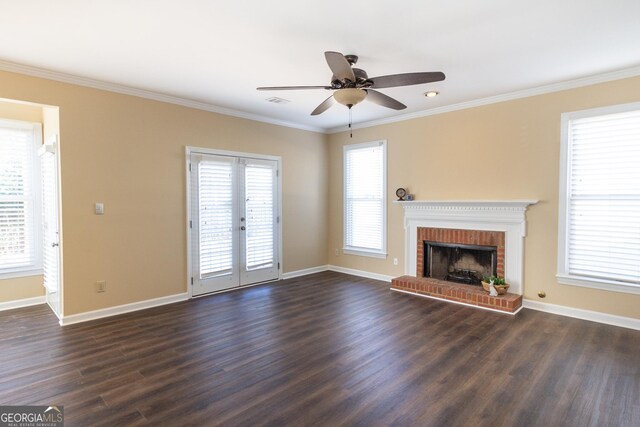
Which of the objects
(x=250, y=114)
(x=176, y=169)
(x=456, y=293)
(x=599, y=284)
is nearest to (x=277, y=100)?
(x=250, y=114)

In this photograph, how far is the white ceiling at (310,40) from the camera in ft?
8.20

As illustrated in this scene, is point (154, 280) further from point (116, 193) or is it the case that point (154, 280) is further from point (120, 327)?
point (116, 193)

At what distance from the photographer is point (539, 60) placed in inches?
135

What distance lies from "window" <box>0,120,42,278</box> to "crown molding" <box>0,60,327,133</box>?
1.33 metres

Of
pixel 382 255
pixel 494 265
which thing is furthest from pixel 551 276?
pixel 382 255

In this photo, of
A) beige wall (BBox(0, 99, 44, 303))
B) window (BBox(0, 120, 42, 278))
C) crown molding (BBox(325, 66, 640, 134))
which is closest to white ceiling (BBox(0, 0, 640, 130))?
crown molding (BBox(325, 66, 640, 134))

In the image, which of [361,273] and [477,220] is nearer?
[477,220]

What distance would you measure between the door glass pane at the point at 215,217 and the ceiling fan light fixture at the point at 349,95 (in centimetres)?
278

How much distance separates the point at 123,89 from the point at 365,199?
4135mm

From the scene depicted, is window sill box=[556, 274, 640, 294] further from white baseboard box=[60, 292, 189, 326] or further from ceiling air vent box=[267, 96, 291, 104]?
white baseboard box=[60, 292, 189, 326]

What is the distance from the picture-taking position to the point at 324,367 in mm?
2869

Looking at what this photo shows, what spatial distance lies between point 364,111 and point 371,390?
4.10 meters

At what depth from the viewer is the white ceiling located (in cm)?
250

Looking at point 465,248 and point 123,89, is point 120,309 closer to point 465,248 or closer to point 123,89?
point 123,89
